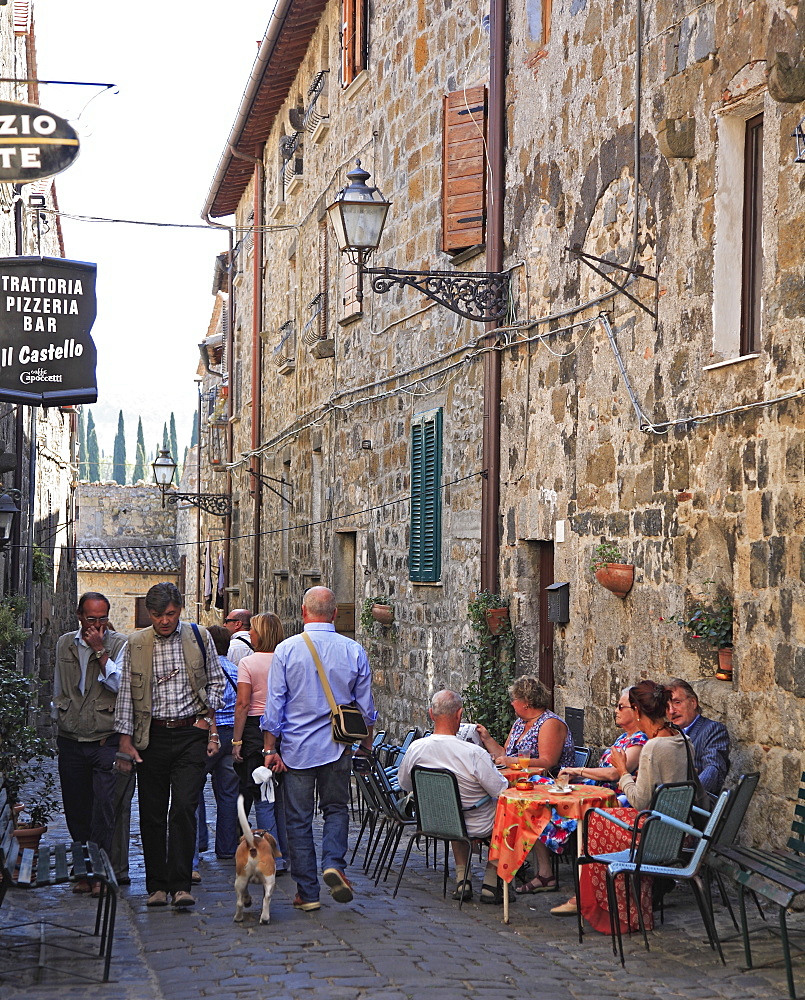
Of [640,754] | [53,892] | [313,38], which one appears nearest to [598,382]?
[640,754]

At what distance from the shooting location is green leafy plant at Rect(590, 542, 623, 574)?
28.2 ft

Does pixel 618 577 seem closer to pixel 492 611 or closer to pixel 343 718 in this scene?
pixel 492 611

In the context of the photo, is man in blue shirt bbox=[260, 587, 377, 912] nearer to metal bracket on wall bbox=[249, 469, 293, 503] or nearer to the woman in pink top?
the woman in pink top

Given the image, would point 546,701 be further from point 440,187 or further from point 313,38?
point 313,38

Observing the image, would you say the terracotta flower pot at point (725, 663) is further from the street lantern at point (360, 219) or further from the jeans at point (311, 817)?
the street lantern at point (360, 219)

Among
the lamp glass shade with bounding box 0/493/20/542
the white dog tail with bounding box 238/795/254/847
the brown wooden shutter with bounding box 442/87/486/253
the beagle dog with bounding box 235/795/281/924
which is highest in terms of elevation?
the brown wooden shutter with bounding box 442/87/486/253

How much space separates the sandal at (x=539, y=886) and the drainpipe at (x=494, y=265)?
365 cm

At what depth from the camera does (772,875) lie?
5.38 meters

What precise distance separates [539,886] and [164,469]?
22557 millimetres

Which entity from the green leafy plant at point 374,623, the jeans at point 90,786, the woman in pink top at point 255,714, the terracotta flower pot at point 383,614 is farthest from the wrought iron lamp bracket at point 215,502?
the jeans at point 90,786

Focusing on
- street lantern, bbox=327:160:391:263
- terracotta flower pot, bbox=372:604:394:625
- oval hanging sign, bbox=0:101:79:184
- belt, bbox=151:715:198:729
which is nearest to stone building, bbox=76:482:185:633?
terracotta flower pot, bbox=372:604:394:625

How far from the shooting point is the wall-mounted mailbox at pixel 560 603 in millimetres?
9391

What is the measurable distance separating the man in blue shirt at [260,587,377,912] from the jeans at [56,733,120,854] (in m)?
0.97

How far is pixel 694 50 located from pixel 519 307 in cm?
286
